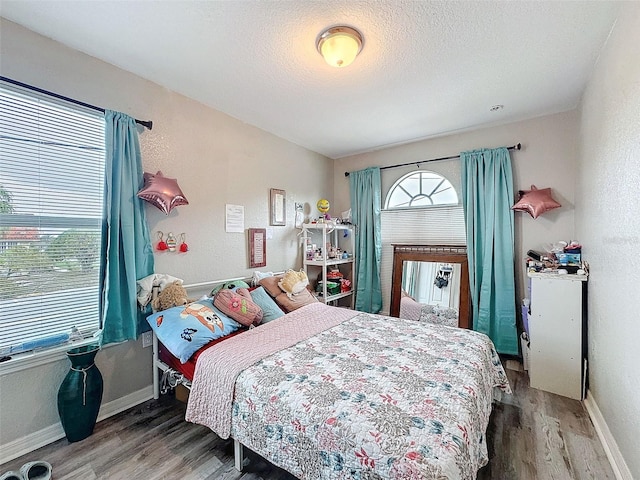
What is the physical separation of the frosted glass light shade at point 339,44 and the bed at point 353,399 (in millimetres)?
1859

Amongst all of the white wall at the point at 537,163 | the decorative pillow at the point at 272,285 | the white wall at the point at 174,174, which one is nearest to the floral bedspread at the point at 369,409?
the decorative pillow at the point at 272,285

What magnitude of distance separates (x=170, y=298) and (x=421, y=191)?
309cm

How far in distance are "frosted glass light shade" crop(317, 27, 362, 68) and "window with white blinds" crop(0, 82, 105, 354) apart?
1.63 m

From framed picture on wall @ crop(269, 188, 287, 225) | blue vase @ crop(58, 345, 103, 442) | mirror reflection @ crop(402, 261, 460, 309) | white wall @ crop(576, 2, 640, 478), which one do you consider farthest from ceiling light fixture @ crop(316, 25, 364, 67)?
mirror reflection @ crop(402, 261, 460, 309)

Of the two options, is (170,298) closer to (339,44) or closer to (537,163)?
(339,44)

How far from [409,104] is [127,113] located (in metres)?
2.36

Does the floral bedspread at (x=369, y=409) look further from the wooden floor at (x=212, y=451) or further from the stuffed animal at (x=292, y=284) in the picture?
the stuffed animal at (x=292, y=284)

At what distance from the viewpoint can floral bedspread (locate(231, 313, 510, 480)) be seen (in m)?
1.06

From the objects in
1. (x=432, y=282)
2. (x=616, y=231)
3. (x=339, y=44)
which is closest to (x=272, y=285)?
(x=432, y=282)

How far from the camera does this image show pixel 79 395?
1785 millimetres

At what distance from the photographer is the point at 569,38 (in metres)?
1.78

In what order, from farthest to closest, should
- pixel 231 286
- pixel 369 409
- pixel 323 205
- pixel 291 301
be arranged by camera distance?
pixel 323 205, pixel 291 301, pixel 231 286, pixel 369 409

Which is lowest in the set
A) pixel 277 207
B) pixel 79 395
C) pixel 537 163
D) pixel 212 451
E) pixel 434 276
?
pixel 212 451

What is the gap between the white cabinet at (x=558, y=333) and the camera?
232cm
